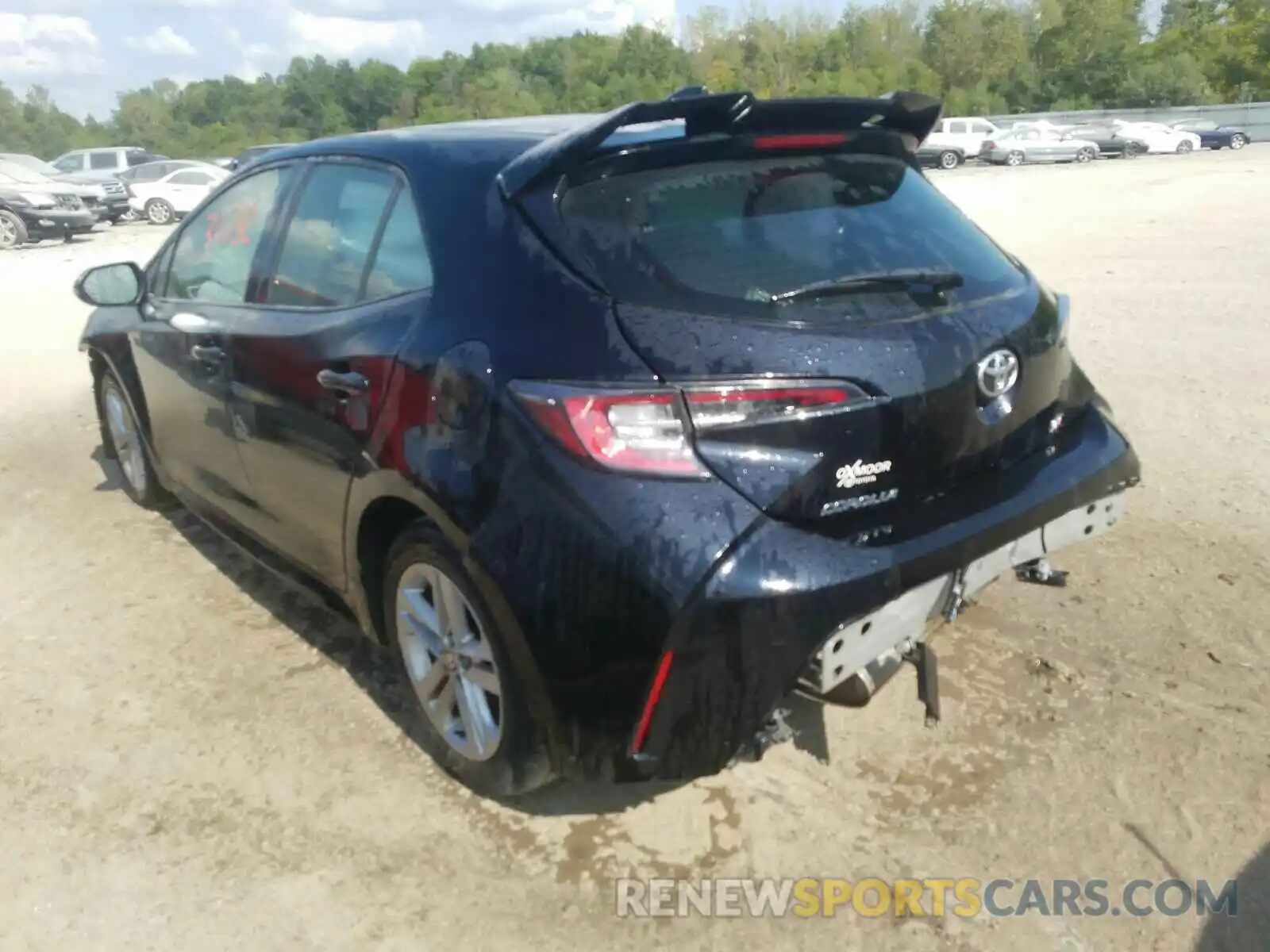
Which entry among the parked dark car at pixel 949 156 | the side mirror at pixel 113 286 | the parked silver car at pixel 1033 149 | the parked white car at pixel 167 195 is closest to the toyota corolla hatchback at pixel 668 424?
the side mirror at pixel 113 286

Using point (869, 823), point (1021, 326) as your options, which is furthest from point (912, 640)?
point (1021, 326)

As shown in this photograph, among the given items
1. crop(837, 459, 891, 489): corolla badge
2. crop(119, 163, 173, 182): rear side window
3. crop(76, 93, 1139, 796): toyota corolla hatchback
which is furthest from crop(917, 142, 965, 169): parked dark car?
crop(837, 459, 891, 489): corolla badge

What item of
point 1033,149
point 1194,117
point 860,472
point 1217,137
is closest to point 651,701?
point 860,472

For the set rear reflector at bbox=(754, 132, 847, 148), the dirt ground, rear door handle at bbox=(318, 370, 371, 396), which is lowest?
the dirt ground

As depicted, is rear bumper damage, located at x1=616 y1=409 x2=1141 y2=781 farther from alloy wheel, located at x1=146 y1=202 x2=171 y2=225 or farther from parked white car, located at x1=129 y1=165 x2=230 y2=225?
alloy wheel, located at x1=146 y1=202 x2=171 y2=225

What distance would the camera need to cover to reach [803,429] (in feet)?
8.36

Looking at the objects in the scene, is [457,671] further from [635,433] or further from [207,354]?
[207,354]

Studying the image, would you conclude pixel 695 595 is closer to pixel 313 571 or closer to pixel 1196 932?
pixel 1196 932

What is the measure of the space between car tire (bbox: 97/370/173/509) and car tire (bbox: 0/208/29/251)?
695 inches

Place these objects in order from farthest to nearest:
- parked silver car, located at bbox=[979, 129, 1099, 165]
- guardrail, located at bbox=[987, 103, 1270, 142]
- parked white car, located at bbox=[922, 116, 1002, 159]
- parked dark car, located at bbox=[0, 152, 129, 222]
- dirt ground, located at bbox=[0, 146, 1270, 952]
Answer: guardrail, located at bbox=[987, 103, 1270, 142] < parked white car, located at bbox=[922, 116, 1002, 159] < parked silver car, located at bbox=[979, 129, 1099, 165] < parked dark car, located at bbox=[0, 152, 129, 222] < dirt ground, located at bbox=[0, 146, 1270, 952]

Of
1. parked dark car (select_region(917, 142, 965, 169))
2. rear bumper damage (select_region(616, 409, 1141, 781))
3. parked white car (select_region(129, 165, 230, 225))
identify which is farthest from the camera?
parked dark car (select_region(917, 142, 965, 169))

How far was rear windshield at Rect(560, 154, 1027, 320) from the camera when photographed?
2.68 meters

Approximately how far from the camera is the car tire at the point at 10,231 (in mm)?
20922

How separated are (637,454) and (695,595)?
328mm
